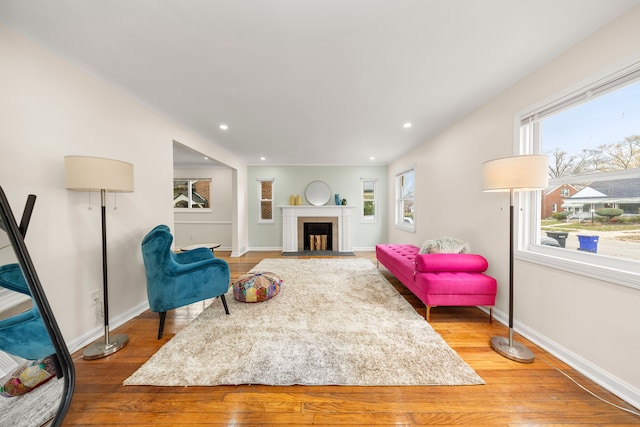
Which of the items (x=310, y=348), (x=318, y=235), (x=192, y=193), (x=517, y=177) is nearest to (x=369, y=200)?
(x=318, y=235)

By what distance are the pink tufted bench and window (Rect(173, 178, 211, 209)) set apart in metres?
5.36

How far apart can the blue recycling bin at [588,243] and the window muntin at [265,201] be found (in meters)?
5.32

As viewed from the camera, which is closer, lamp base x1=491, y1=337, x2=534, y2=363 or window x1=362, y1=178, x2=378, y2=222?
lamp base x1=491, y1=337, x2=534, y2=363

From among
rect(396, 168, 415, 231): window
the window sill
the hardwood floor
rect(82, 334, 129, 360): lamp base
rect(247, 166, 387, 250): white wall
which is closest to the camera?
the hardwood floor

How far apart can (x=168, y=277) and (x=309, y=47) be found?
2.25m

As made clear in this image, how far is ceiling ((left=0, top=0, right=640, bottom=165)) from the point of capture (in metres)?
1.29

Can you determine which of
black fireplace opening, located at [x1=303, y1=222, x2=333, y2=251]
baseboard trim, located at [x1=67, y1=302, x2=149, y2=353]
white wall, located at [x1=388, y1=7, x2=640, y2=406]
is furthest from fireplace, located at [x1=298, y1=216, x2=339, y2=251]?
baseboard trim, located at [x1=67, y1=302, x2=149, y2=353]

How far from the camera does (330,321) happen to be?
222cm

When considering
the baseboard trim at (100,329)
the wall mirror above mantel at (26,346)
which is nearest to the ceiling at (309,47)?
the wall mirror above mantel at (26,346)

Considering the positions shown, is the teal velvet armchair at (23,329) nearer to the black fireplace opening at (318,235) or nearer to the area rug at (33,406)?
the area rug at (33,406)

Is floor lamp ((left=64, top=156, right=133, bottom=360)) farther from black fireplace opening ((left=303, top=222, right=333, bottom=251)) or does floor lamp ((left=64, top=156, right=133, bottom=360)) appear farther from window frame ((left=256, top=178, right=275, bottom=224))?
black fireplace opening ((left=303, top=222, right=333, bottom=251))

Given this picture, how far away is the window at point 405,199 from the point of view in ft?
15.0

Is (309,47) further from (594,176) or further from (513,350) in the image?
(513,350)

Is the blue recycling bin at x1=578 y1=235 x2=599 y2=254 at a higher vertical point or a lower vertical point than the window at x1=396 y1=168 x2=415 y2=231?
lower
